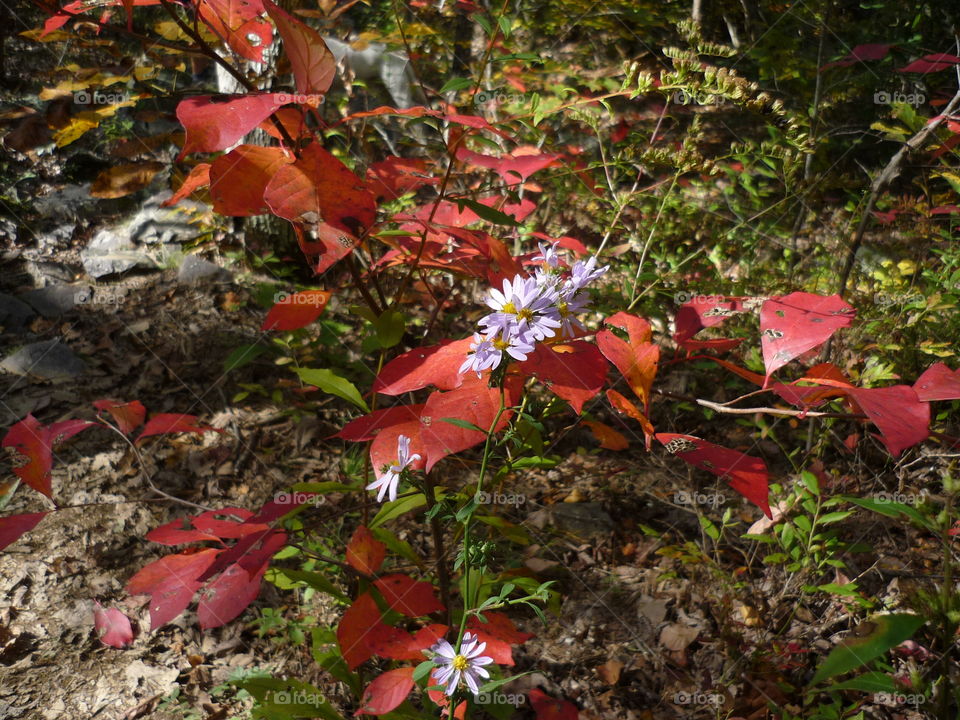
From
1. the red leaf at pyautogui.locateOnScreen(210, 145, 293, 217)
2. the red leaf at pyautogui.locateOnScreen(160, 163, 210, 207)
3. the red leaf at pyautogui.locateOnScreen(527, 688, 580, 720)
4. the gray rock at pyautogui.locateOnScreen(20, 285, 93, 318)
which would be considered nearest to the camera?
the red leaf at pyautogui.locateOnScreen(210, 145, 293, 217)

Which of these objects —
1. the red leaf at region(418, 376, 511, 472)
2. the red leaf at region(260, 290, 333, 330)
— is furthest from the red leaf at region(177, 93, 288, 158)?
the red leaf at region(418, 376, 511, 472)

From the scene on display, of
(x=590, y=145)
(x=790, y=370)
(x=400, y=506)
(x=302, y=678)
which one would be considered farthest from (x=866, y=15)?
(x=302, y=678)

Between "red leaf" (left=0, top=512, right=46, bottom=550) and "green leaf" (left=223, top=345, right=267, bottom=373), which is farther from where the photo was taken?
"green leaf" (left=223, top=345, right=267, bottom=373)

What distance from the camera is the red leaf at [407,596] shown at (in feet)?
3.96

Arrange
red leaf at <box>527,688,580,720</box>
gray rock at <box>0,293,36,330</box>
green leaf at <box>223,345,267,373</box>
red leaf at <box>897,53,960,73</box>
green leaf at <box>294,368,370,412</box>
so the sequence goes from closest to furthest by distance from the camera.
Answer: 1. green leaf at <box>294,368,370,412</box>
2. red leaf at <box>527,688,580,720</box>
3. red leaf at <box>897,53,960,73</box>
4. green leaf at <box>223,345,267,373</box>
5. gray rock at <box>0,293,36,330</box>

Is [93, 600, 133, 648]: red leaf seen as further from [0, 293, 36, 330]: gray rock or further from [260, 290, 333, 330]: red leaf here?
[0, 293, 36, 330]: gray rock

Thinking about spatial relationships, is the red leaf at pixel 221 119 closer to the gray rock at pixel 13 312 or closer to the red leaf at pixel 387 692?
the red leaf at pixel 387 692

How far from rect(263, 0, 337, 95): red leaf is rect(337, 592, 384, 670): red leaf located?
2.94 feet

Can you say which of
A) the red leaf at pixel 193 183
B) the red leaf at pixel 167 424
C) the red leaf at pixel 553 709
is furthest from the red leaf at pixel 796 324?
the red leaf at pixel 167 424

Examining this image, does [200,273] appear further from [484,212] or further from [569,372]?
[569,372]

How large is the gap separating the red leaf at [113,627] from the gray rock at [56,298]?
1719 millimetres

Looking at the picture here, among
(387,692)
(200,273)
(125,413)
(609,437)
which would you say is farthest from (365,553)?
(200,273)

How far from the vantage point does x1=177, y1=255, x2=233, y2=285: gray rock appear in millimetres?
2980

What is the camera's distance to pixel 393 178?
3.90ft
